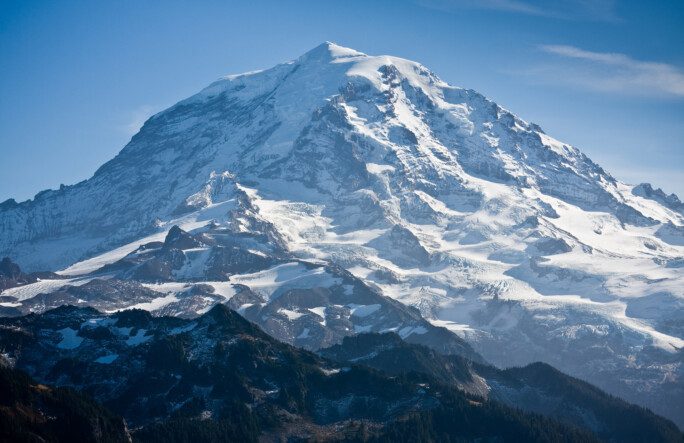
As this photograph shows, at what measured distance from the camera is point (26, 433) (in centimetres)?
19475
